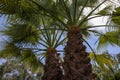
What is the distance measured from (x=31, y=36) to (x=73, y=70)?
379 centimetres

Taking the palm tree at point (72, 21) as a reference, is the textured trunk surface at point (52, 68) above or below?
below

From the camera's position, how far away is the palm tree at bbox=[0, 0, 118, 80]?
9.59 metres

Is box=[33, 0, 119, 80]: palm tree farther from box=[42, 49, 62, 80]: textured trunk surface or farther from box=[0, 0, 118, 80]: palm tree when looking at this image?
box=[42, 49, 62, 80]: textured trunk surface

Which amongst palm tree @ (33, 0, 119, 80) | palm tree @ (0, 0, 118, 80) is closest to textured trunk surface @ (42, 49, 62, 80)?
palm tree @ (0, 0, 118, 80)

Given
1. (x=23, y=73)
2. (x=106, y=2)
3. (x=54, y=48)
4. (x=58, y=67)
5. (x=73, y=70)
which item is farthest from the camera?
(x=23, y=73)

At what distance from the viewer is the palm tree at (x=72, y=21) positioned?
9586mm

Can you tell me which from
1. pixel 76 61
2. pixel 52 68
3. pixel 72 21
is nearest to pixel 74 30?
pixel 72 21

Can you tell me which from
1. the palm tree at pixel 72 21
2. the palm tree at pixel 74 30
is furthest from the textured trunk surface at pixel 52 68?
the palm tree at pixel 74 30

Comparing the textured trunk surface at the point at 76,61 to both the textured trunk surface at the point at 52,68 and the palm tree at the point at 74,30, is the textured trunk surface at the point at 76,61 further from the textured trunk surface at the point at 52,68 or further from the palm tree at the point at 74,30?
the textured trunk surface at the point at 52,68

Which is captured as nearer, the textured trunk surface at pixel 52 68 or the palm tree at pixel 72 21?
the palm tree at pixel 72 21

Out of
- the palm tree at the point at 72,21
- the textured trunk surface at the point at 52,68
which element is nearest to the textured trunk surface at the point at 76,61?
the palm tree at the point at 72,21

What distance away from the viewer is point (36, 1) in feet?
36.9

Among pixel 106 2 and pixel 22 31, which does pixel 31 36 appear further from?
pixel 106 2

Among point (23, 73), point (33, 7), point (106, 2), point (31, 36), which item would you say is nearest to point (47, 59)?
point (31, 36)
